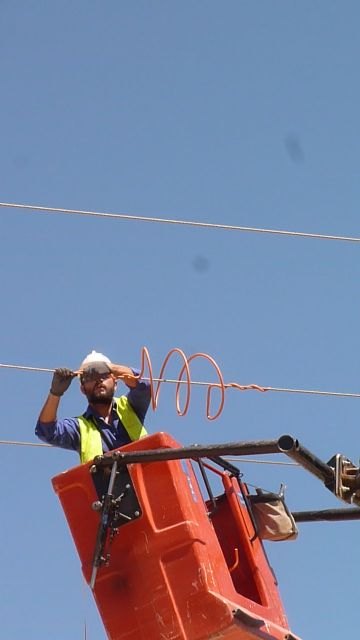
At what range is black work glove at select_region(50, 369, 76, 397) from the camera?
7.09m

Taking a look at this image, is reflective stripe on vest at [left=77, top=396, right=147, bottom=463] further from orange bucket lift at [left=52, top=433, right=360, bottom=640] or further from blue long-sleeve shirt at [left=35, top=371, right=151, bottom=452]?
orange bucket lift at [left=52, top=433, right=360, bottom=640]

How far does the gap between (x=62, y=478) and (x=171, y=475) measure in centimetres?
57

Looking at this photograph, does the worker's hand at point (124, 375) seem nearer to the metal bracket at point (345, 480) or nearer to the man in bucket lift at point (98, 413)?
the man in bucket lift at point (98, 413)

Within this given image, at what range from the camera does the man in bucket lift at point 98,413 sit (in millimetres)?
7176

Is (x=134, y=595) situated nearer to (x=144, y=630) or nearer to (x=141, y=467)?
(x=144, y=630)

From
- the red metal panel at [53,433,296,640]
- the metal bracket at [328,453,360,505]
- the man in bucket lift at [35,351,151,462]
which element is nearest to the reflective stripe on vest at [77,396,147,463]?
the man in bucket lift at [35,351,151,462]

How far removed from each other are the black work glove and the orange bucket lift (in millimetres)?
595

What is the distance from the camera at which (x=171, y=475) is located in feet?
21.3

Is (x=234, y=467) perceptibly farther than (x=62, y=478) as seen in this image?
Yes

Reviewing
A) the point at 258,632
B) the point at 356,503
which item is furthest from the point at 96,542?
the point at 356,503

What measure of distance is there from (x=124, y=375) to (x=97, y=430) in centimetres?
37

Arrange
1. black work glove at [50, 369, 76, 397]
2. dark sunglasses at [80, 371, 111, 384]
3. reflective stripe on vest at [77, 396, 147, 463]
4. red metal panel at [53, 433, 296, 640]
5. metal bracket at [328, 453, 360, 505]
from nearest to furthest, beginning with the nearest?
red metal panel at [53, 433, 296, 640]
metal bracket at [328, 453, 360, 505]
black work glove at [50, 369, 76, 397]
reflective stripe on vest at [77, 396, 147, 463]
dark sunglasses at [80, 371, 111, 384]

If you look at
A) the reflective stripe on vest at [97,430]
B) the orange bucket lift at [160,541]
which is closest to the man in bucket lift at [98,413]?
the reflective stripe on vest at [97,430]

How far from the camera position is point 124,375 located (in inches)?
297
